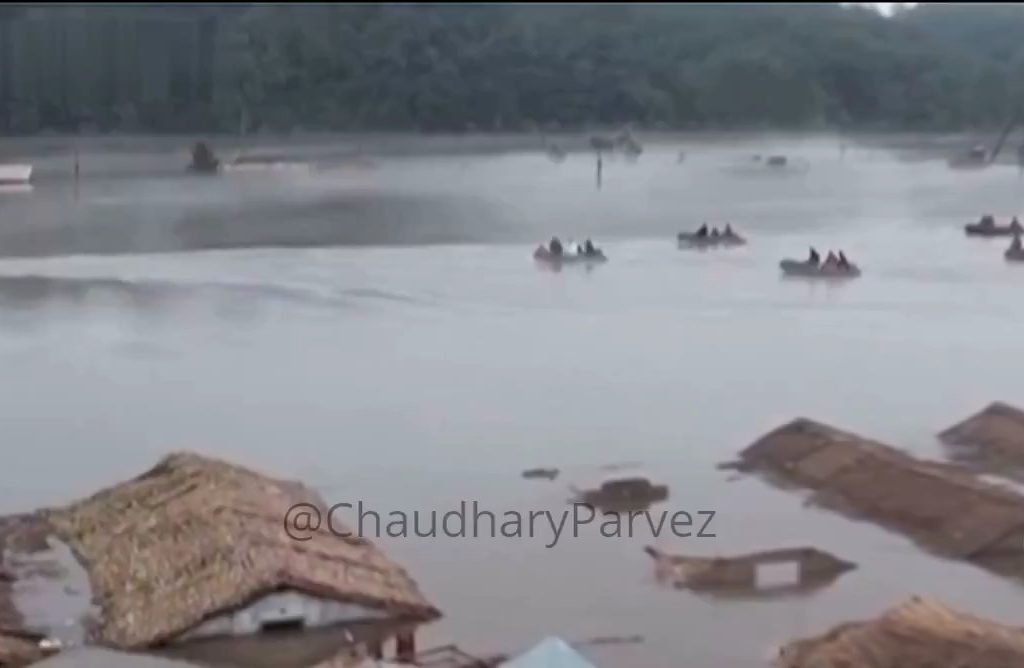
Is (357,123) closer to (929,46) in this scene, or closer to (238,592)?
(929,46)

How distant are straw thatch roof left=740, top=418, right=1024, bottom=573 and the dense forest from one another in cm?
329

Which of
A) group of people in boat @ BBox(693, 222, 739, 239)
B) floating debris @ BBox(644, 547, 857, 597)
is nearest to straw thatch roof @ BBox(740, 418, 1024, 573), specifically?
floating debris @ BBox(644, 547, 857, 597)

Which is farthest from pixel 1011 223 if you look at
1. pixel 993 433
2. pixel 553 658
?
pixel 553 658

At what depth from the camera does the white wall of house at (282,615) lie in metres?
2.27

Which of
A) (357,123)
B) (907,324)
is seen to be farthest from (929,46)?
(907,324)

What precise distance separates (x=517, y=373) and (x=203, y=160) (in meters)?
7.10

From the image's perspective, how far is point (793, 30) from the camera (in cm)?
851

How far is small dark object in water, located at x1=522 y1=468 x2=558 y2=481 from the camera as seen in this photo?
326 centimetres

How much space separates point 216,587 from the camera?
2.31m

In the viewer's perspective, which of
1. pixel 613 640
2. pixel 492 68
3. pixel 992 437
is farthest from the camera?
pixel 492 68

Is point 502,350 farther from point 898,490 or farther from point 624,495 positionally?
point 898,490

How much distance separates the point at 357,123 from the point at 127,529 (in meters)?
7.62

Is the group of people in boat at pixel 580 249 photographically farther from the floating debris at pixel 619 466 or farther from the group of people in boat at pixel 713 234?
the floating debris at pixel 619 466

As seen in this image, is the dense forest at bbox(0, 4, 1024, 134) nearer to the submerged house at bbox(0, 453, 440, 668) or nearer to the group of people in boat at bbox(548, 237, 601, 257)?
the group of people in boat at bbox(548, 237, 601, 257)
